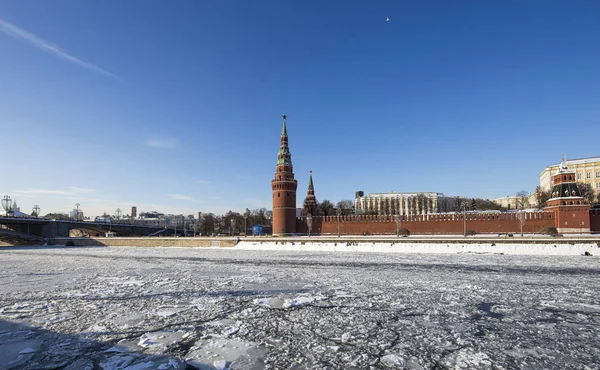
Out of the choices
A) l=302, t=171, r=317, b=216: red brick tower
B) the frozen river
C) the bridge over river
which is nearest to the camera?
the frozen river

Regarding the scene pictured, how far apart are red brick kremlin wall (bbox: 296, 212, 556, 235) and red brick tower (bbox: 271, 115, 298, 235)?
2.53 m

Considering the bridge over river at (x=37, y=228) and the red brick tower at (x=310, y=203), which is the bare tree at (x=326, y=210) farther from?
the bridge over river at (x=37, y=228)

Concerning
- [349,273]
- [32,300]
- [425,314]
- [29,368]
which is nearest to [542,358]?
[425,314]

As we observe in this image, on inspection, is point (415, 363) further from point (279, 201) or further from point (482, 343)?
point (279, 201)

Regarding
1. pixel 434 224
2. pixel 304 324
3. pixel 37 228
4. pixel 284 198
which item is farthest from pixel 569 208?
pixel 37 228

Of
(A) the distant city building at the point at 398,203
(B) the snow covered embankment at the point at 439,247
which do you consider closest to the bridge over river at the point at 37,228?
(B) the snow covered embankment at the point at 439,247

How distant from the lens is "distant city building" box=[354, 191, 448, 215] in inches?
4237

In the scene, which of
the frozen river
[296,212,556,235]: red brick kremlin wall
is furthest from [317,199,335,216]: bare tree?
the frozen river

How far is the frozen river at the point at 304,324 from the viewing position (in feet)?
19.7

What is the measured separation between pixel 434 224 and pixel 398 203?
70422mm

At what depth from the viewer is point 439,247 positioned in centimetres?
3017

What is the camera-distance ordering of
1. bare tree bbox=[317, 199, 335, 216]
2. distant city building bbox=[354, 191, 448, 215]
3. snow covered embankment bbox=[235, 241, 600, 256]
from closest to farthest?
snow covered embankment bbox=[235, 241, 600, 256], bare tree bbox=[317, 199, 335, 216], distant city building bbox=[354, 191, 448, 215]

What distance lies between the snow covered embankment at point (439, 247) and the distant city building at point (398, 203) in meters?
71.2

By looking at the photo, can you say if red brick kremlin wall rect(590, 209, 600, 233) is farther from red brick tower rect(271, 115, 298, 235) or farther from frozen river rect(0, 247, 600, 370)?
red brick tower rect(271, 115, 298, 235)
